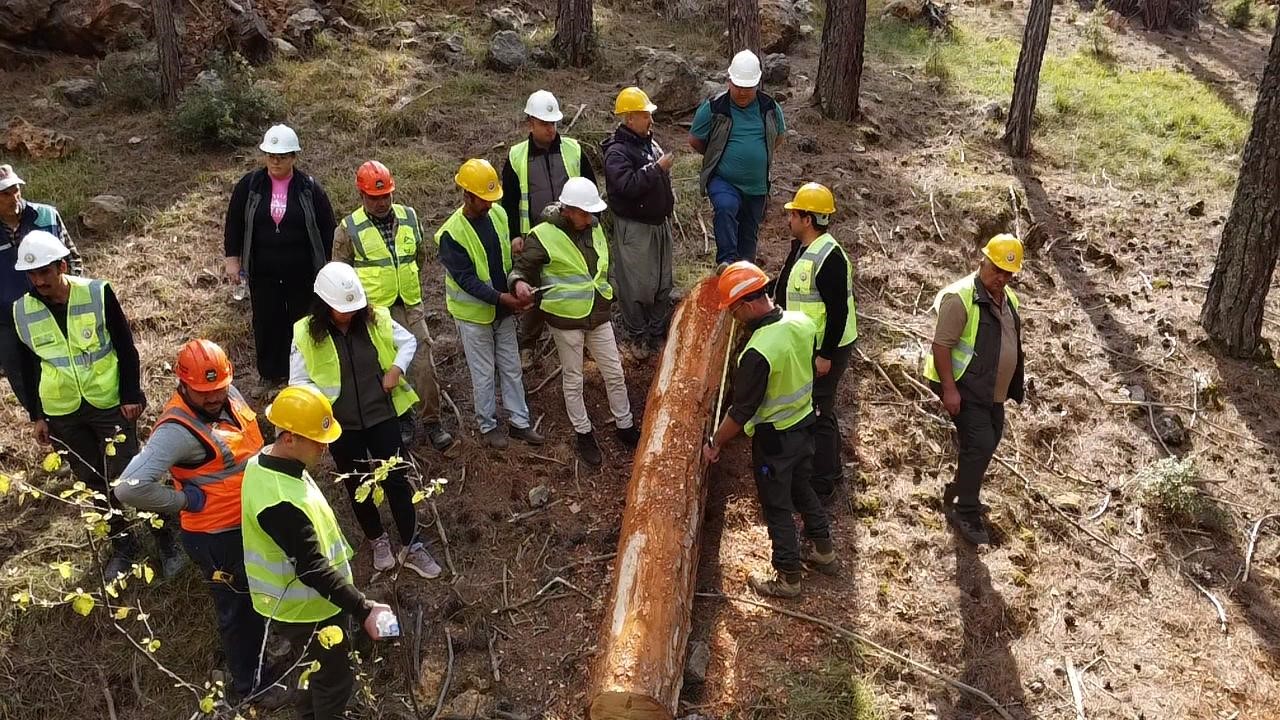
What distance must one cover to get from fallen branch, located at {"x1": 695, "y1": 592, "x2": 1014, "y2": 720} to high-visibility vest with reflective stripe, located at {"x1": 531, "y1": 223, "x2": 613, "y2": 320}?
1.87 m

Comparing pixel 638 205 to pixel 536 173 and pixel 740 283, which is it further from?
pixel 740 283

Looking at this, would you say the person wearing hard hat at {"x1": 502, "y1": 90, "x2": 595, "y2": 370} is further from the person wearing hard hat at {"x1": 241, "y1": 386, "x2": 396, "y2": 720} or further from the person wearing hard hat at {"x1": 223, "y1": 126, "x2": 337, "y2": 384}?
the person wearing hard hat at {"x1": 241, "y1": 386, "x2": 396, "y2": 720}

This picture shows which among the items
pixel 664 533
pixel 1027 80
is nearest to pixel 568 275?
pixel 664 533

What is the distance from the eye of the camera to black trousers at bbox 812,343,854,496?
523 cm

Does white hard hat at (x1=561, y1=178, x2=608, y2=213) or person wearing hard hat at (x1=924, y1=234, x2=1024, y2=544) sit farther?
white hard hat at (x1=561, y1=178, x2=608, y2=213)

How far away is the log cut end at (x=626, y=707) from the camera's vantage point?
366 centimetres

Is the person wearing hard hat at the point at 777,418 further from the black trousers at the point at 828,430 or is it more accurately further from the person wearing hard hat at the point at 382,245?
the person wearing hard hat at the point at 382,245

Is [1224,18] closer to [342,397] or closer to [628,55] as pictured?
[628,55]

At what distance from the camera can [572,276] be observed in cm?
514

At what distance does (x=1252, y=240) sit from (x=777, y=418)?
521cm

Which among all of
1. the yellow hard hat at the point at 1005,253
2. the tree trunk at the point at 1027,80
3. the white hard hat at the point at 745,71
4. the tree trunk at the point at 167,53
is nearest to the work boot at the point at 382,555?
the yellow hard hat at the point at 1005,253

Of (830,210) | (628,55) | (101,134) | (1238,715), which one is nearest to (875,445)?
(830,210)

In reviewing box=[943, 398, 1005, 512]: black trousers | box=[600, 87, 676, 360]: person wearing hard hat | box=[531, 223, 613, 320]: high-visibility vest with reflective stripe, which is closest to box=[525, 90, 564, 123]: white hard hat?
box=[600, 87, 676, 360]: person wearing hard hat

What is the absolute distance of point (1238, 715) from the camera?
4.35m
